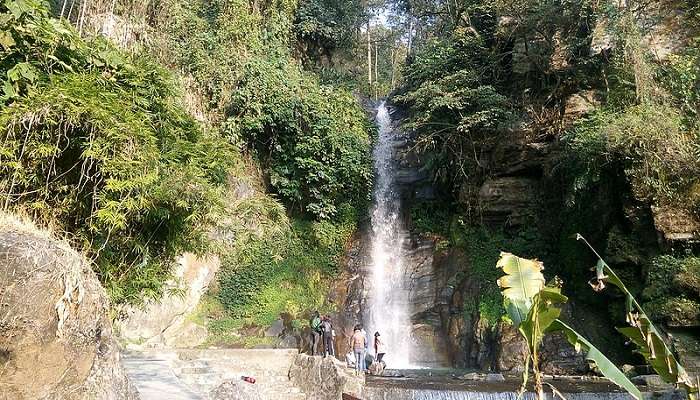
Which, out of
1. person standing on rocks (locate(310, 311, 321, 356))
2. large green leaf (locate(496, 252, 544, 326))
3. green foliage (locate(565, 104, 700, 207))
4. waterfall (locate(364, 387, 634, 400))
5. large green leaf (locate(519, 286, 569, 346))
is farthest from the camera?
person standing on rocks (locate(310, 311, 321, 356))

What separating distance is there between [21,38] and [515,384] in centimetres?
996

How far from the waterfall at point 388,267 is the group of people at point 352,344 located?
1.92 meters

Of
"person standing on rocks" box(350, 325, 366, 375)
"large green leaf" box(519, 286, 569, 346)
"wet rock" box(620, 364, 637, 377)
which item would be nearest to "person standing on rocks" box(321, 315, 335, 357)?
"person standing on rocks" box(350, 325, 366, 375)

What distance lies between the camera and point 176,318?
50.8 ft

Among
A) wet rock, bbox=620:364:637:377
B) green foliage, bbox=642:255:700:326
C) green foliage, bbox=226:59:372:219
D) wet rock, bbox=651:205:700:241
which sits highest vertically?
green foliage, bbox=226:59:372:219

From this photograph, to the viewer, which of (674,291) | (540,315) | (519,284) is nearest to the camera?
(540,315)

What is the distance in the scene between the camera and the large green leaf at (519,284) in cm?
296

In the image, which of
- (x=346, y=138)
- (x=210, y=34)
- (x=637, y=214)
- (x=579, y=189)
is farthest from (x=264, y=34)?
(x=637, y=214)

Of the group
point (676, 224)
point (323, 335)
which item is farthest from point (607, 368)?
point (323, 335)

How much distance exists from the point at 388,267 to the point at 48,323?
14.0 metres

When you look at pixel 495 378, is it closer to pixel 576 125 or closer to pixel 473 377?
pixel 473 377

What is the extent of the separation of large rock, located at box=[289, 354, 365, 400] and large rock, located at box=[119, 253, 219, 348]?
342cm

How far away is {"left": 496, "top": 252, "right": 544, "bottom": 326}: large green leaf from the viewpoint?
2.96m

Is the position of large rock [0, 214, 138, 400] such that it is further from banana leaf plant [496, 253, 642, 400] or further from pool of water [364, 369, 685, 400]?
pool of water [364, 369, 685, 400]
